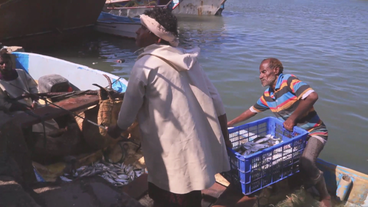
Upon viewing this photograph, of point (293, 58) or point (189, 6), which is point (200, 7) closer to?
point (189, 6)

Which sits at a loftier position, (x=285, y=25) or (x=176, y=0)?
(x=176, y=0)

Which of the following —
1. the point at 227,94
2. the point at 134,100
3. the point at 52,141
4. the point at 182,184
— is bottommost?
the point at 227,94

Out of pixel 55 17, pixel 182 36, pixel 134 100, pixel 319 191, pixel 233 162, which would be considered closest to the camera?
pixel 134 100

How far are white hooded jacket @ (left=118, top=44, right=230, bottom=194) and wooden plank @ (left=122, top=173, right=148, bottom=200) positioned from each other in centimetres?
87

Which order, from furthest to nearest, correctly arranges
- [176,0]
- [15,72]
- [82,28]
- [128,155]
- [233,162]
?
[176,0] < [82,28] < [15,72] < [128,155] < [233,162]

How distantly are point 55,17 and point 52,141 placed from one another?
36.2ft

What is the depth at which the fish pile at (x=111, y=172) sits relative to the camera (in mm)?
3424

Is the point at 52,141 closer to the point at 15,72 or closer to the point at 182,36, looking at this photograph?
the point at 15,72

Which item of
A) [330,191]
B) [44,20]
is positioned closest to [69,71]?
[330,191]

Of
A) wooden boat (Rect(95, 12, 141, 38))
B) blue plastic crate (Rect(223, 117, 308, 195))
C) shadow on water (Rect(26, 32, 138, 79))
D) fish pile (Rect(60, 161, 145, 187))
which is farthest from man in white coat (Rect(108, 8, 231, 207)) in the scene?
wooden boat (Rect(95, 12, 141, 38))

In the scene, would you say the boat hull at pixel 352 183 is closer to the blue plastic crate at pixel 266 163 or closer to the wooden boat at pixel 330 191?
the wooden boat at pixel 330 191

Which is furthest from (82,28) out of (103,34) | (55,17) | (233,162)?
(233,162)

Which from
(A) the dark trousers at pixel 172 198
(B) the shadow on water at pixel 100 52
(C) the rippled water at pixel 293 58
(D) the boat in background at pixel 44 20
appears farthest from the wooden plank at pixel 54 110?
(D) the boat in background at pixel 44 20

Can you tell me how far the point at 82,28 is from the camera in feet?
49.6
